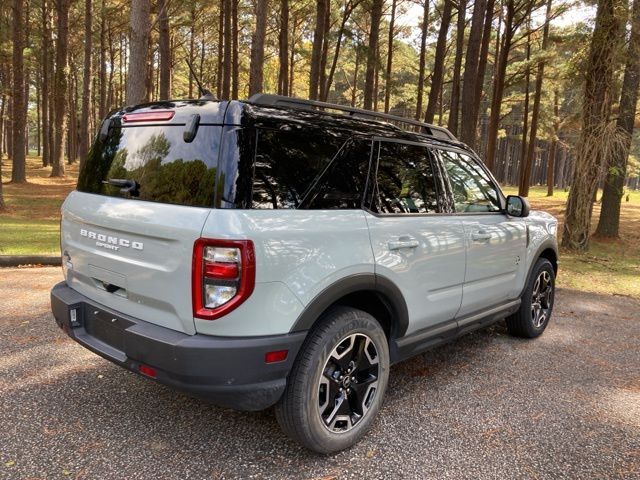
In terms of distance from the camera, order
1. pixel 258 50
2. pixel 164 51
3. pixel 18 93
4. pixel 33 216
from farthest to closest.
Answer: pixel 18 93 → pixel 164 51 → pixel 33 216 → pixel 258 50

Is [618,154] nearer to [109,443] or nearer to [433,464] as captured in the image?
[433,464]

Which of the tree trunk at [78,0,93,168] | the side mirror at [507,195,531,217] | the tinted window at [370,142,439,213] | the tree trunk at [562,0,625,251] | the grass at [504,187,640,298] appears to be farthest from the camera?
the tree trunk at [78,0,93,168]

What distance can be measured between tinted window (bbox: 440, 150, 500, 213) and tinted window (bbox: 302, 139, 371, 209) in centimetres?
107

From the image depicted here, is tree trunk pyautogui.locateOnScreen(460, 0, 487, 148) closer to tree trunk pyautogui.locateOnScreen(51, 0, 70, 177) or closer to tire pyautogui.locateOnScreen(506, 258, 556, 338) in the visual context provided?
tire pyautogui.locateOnScreen(506, 258, 556, 338)

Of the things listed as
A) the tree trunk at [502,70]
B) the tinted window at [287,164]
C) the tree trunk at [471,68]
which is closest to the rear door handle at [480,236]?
the tinted window at [287,164]

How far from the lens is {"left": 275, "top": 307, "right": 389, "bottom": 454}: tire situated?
2.64m

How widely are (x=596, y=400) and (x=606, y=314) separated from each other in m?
3.11

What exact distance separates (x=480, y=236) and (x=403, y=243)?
42.4 inches

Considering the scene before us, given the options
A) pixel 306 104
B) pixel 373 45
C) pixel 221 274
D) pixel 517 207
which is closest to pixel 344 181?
pixel 306 104

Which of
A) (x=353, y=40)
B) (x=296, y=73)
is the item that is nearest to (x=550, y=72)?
(x=353, y=40)

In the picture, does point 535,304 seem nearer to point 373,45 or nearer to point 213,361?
point 213,361

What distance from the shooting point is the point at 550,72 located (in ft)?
75.4

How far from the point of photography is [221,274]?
2.35 meters

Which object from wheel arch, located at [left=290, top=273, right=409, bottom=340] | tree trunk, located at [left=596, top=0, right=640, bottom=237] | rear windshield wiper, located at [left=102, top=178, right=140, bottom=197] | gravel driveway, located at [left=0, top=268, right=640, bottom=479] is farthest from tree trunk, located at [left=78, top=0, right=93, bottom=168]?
wheel arch, located at [left=290, top=273, right=409, bottom=340]
